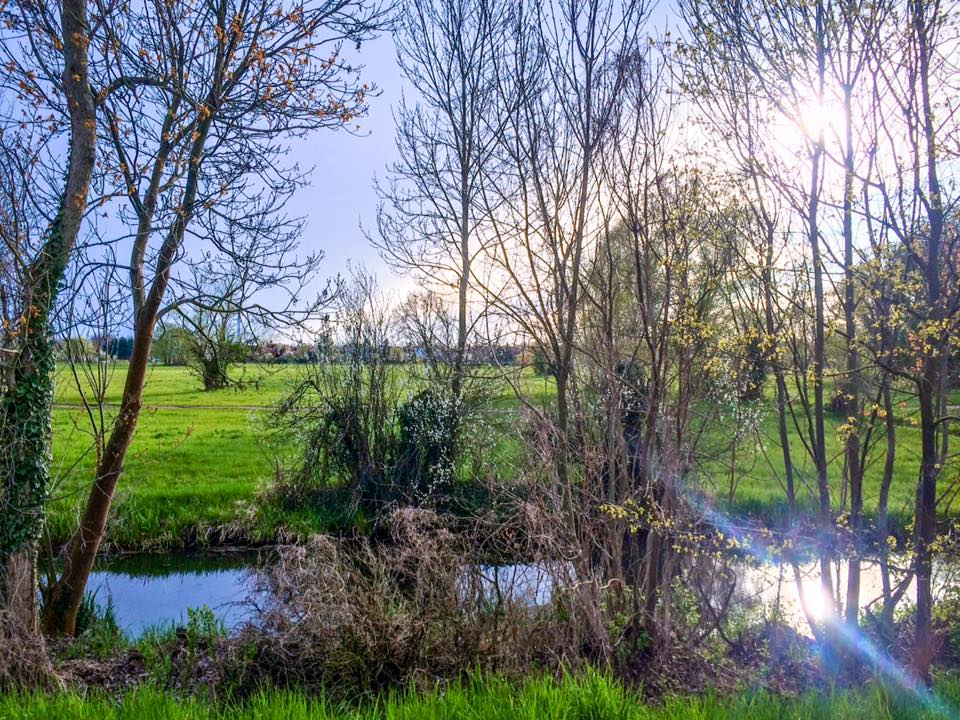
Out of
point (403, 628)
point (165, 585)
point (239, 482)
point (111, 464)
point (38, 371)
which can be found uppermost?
point (38, 371)

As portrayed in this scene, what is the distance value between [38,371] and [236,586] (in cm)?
405

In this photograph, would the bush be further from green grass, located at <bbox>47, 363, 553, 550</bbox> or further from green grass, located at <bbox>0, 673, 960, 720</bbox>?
green grass, located at <bbox>47, 363, 553, 550</bbox>

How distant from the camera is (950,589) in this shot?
5.35m

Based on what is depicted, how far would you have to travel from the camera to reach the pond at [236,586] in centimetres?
525

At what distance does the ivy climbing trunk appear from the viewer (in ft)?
18.9

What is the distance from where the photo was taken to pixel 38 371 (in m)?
6.00

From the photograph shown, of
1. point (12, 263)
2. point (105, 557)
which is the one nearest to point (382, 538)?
point (105, 557)

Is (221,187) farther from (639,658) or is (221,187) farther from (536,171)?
(639,658)

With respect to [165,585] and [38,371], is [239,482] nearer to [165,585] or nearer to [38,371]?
[165,585]

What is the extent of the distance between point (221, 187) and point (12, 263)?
188 centimetres

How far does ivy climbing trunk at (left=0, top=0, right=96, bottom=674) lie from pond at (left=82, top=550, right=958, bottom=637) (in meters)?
1.60

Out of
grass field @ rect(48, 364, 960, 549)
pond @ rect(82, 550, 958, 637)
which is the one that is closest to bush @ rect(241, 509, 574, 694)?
pond @ rect(82, 550, 958, 637)

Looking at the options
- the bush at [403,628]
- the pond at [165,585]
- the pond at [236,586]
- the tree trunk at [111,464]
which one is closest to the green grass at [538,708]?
Answer: the bush at [403,628]

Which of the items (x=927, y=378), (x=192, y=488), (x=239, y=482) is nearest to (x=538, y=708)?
(x=927, y=378)
